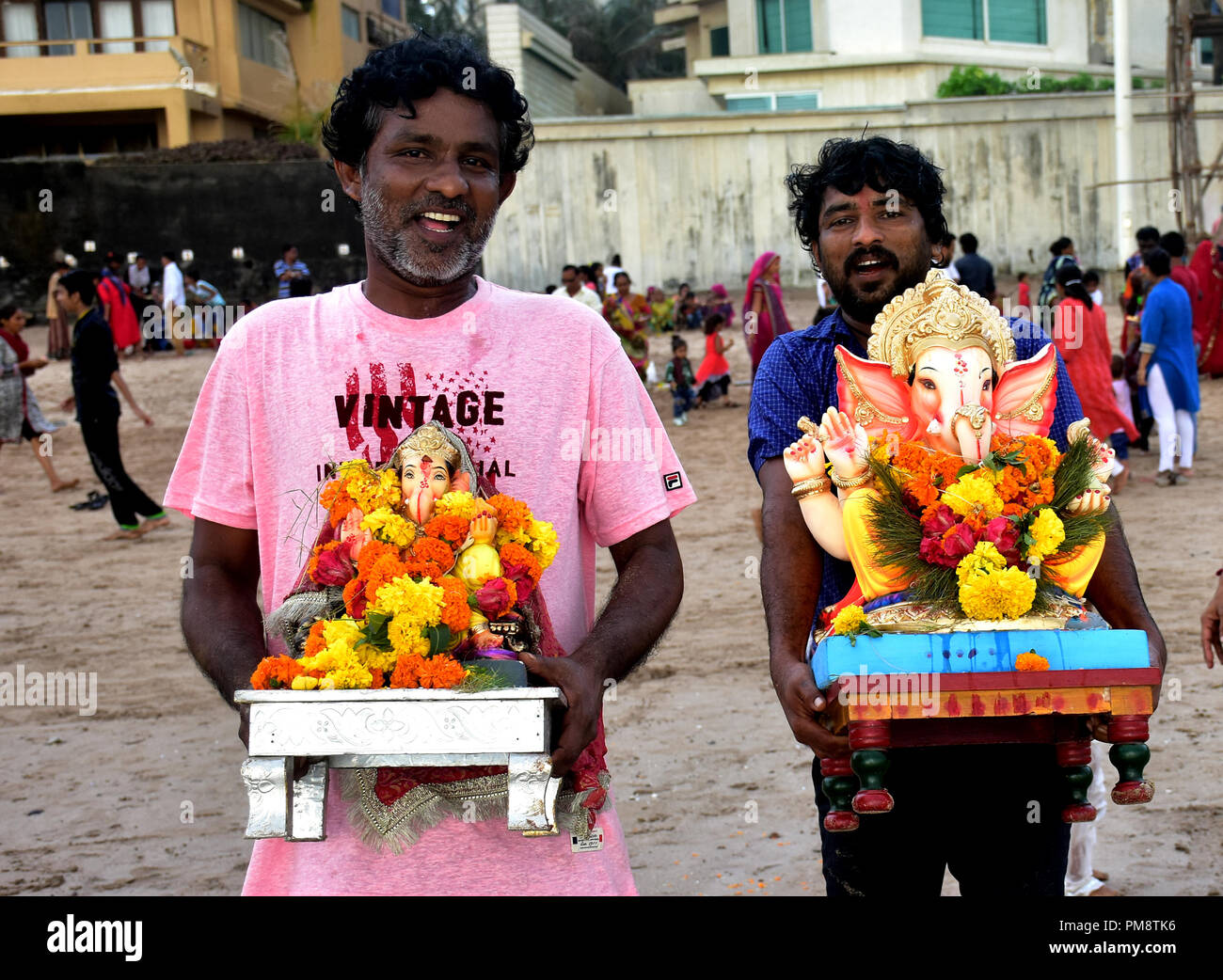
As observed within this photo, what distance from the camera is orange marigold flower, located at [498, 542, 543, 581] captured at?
2.36 meters

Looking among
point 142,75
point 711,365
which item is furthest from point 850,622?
point 142,75

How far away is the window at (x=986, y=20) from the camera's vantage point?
3134 centimetres

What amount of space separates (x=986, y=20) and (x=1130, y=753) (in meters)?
32.6

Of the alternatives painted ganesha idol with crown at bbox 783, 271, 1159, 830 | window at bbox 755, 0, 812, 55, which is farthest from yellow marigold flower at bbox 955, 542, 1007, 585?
window at bbox 755, 0, 812, 55

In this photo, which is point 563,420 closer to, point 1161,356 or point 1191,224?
point 1161,356

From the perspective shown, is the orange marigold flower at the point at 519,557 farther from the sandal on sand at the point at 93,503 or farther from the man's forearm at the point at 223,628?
the sandal on sand at the point at 93,503

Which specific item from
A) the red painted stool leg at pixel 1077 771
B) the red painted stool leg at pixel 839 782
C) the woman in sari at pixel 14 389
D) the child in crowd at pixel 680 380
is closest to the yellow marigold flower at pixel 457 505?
the red painted stool leg at pixel 839 782

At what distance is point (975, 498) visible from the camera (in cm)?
267

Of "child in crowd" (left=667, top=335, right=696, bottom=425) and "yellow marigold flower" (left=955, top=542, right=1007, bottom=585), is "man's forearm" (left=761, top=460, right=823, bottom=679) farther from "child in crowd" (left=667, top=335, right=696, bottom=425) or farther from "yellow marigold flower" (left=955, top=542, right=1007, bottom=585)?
"child in crowd" (left=667, top=335, right=696, bottom=425)

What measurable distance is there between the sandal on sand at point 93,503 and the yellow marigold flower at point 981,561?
42.0ft

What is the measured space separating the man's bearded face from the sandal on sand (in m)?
12.3

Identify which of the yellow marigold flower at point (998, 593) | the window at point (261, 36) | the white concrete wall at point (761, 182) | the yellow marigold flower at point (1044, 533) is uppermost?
the window at point (261, 36)
